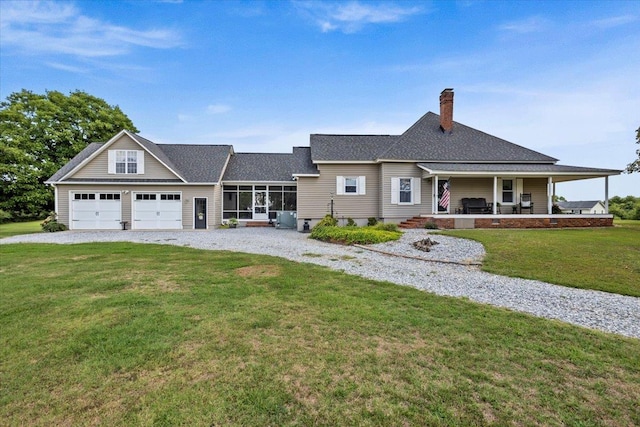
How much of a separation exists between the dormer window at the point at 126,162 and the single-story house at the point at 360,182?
6 cm

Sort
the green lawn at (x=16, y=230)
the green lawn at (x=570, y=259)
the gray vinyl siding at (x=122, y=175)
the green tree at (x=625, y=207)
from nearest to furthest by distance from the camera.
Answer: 1. the green lawn at (x=570, y=259)
2. the green lawn at (x=16, y=230)
3. the gray vinyl siding at (x=122, y=175)
4. the green tree at (x=625, y=207)

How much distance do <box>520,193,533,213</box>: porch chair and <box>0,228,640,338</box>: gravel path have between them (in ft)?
28.5

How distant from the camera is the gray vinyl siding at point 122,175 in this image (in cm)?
1848

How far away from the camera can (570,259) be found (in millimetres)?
8469

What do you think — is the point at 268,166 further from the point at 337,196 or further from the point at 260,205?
the point at 337,196

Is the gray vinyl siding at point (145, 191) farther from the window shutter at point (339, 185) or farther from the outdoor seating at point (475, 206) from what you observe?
the outdoor seating at point (475, 206)

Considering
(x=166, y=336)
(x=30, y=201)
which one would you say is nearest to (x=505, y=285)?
(x=166, y=336)

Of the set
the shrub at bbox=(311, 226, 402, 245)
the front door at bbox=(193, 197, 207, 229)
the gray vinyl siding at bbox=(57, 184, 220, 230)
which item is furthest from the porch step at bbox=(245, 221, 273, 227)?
the shrub at bbox=(311, 226, 402, 245)

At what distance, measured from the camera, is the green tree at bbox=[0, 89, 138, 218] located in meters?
27.4

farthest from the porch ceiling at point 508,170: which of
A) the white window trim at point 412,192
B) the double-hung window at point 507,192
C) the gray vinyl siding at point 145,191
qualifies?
the gray vinyl siding at point 145,191

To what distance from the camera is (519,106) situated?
18.0 meters

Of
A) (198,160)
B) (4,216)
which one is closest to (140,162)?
(198,160)

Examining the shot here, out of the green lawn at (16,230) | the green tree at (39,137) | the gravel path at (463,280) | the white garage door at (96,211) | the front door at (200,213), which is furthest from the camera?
the green tree at (39,137)

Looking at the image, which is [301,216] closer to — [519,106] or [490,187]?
[490,187]
